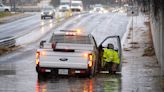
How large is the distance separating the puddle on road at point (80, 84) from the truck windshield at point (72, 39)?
1.42 metres

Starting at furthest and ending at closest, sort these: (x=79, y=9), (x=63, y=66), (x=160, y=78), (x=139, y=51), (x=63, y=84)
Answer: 1. (x=79, y=9)
2. (x=139, y=51)
3. (x=160, y=78)
4. (x=63, y=66)
5. (x=63, y=84)

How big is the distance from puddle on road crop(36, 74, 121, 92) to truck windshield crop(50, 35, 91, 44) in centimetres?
142

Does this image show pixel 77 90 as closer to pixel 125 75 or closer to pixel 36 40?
pixel 125 75

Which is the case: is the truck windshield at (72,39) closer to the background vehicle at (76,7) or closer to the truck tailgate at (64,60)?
the truck tailgate at (64,60)

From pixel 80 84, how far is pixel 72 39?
3279 millimetres

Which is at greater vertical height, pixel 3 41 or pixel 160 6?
pixel 160 6

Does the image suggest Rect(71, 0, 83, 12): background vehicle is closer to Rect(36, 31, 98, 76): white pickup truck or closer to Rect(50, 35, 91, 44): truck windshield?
Rect(50, 35, 91, 44): truck windshield

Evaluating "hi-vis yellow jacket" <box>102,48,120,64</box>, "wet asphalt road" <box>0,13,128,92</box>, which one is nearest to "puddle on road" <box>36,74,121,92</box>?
"wet asphalt road" <box>0,13,128,92</box>

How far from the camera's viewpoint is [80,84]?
1809 cm

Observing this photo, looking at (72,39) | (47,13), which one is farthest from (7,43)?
(47,13)

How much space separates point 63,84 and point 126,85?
6.41 ft

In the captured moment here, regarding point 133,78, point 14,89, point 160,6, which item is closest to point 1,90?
point 14,89

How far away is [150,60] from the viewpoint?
28.1 m

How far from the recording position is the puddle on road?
16734 mm
